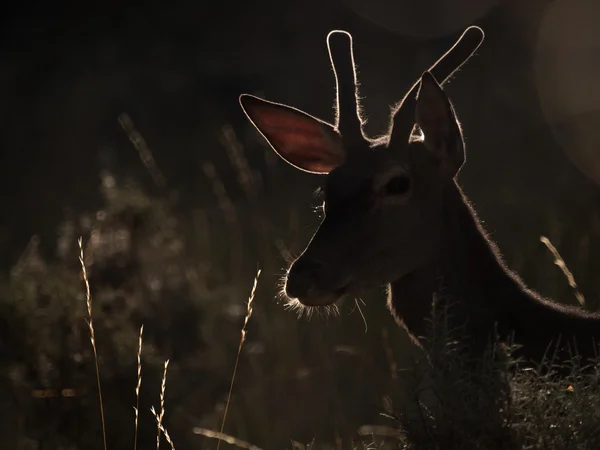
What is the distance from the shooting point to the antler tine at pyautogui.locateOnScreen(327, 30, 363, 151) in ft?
16.7

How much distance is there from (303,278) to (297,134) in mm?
1169

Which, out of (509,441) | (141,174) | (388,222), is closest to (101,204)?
(141,174)

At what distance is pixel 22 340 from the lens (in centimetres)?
633

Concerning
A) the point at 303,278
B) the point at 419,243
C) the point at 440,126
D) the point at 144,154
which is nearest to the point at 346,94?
the point at 440,126

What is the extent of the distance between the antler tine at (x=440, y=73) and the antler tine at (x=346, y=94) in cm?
23

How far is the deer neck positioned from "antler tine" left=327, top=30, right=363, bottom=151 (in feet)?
1.80

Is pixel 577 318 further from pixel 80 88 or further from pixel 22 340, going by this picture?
pixel 80 88

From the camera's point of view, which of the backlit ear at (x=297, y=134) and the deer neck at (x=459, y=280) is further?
the backlit ear at (x=297, y=134)

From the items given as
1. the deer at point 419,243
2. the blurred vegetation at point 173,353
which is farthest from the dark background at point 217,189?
the deer at point 419,243

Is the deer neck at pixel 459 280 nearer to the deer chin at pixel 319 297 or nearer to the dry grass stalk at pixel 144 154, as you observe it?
the deer chin at pixel 319 297

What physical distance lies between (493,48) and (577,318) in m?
11.6

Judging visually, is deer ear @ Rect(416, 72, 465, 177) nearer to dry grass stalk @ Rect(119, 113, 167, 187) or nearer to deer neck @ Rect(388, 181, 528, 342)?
deer neck @ Rect(388, 181, 528, 342)

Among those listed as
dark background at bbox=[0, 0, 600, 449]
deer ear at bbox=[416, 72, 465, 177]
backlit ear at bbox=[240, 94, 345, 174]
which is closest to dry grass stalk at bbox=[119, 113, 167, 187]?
dark background at bbox=[0, 0, 600, 449]

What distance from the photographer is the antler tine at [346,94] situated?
16.7 ft
